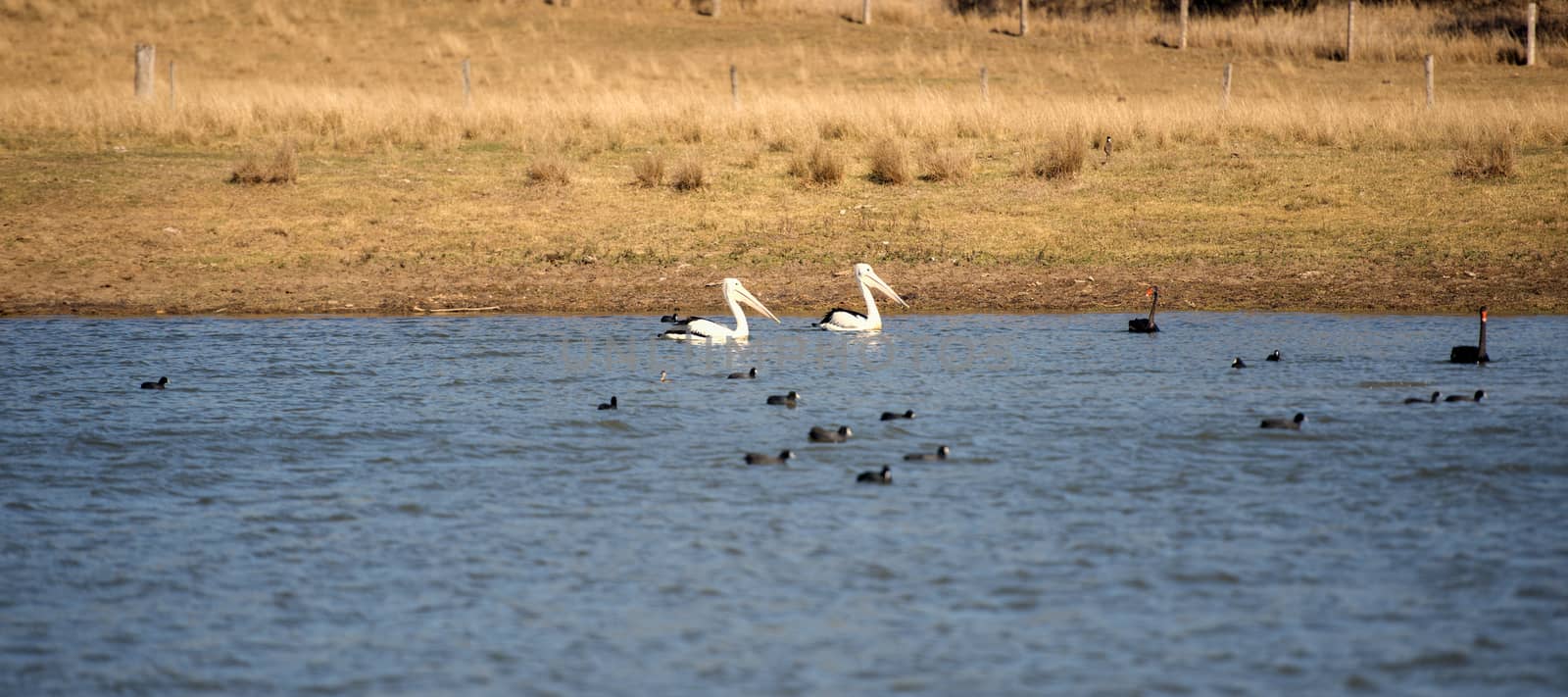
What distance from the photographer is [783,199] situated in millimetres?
21984

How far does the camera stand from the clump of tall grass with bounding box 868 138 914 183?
74.6 ft

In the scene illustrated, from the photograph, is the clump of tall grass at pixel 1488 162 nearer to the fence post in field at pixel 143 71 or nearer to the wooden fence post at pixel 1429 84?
the wooden fence post at pixel 1429 84

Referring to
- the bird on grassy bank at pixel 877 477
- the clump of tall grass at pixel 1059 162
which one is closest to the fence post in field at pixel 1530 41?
the clump of tall grass at pixel 1059 162

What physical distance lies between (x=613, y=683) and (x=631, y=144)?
19.6 m

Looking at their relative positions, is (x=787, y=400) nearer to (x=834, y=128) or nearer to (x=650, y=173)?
(x=650, y=173)

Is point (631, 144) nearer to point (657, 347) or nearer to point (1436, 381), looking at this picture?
point (657, 347)

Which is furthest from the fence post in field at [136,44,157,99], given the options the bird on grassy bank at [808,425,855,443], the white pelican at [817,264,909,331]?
the bird on grassy bank at [808,425,855,443]

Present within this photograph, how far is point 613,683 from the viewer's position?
22.5ft

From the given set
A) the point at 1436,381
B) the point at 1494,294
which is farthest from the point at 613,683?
the point at 1494,294

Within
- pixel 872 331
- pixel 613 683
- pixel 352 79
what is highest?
pixel 352 79

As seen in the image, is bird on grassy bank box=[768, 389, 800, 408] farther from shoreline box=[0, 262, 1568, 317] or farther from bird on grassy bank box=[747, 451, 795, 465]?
shoreline box=[0, 262, 1568, 317]

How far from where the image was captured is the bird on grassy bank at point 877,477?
9977 mm

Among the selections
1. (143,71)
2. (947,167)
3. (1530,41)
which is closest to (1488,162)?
(947,167)

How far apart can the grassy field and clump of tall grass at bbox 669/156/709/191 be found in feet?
0.52
